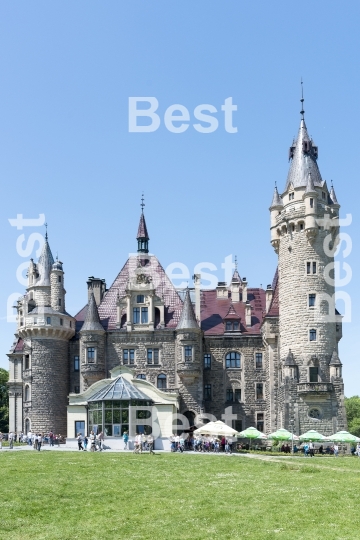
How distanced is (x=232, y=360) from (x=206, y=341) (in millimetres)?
2795

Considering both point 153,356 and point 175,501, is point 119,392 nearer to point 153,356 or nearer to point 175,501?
point 153,356

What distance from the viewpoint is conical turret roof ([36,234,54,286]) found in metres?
69.2

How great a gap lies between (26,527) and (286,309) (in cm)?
4213

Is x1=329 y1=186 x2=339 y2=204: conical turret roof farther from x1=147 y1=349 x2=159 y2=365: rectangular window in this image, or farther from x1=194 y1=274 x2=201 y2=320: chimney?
x1=147 y1=349 x2=159 y2=365: rectangular window

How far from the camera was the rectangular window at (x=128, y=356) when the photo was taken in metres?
68.0

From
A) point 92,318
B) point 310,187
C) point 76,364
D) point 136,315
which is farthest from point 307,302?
point 76,364

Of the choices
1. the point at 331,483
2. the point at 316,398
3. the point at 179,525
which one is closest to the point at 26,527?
the point at 179,525

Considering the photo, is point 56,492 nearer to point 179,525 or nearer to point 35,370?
point 179,525

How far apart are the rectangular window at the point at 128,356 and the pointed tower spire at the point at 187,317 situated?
4.71 metres

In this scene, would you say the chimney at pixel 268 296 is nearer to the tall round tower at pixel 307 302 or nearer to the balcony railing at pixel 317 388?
Result: the tall round tower at pixel 307 302

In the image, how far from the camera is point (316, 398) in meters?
60.9

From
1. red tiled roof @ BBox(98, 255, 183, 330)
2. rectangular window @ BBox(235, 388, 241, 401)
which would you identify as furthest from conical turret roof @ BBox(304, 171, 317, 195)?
rectangular window @ BBox(235, 388, 241, 401)

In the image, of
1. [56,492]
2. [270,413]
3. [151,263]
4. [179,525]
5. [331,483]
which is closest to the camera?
[179,525]

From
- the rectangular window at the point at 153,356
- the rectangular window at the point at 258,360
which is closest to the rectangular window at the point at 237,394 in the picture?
the rectangular window at the point at 258,360
